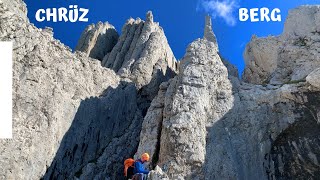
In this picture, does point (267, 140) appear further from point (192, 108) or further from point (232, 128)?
point (192, 108)

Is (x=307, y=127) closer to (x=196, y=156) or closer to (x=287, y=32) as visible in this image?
(x=196, y=156)

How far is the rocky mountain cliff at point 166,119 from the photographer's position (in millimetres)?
29219

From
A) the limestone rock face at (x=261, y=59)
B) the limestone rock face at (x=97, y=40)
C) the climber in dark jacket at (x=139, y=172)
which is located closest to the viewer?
the climber in dark jacket at (x=139, y=172)

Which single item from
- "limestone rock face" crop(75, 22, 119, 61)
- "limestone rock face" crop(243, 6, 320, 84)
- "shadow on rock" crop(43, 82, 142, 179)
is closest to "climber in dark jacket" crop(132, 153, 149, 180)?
"shadow on rock" crop(43, 82, 142, 179)

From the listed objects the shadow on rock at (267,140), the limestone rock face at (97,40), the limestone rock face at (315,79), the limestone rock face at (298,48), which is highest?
the limestone rock face at (97,40)

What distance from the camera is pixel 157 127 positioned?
33.2 m

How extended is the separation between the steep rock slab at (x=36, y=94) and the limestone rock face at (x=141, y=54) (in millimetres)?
13278

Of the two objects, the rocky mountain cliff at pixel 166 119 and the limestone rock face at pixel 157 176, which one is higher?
the rocky mountain cliff at pixel 166 119

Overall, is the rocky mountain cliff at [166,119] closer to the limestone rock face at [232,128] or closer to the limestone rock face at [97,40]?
the limestone rock face at [232,128]

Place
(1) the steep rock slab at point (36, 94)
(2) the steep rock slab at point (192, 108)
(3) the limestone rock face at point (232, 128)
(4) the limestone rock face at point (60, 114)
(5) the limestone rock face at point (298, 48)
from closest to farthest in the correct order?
(1) the steep rock slab at point (36, 94)
(4) the limestone rock face at point (60, 114)
(2) the steep rock slab at point (192, 108)
(3) the limestone rock face at point (232, 128)
(5) the limestone rock face at point (298, 48)

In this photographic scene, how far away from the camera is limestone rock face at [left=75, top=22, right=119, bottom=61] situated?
238 ft

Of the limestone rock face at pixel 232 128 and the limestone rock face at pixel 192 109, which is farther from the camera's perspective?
the limestone rock face at pixel 232 128

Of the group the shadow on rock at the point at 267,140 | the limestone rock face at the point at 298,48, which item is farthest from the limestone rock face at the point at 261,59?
the shadow on rock at the point at 267,140

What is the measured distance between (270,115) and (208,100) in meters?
5.44
